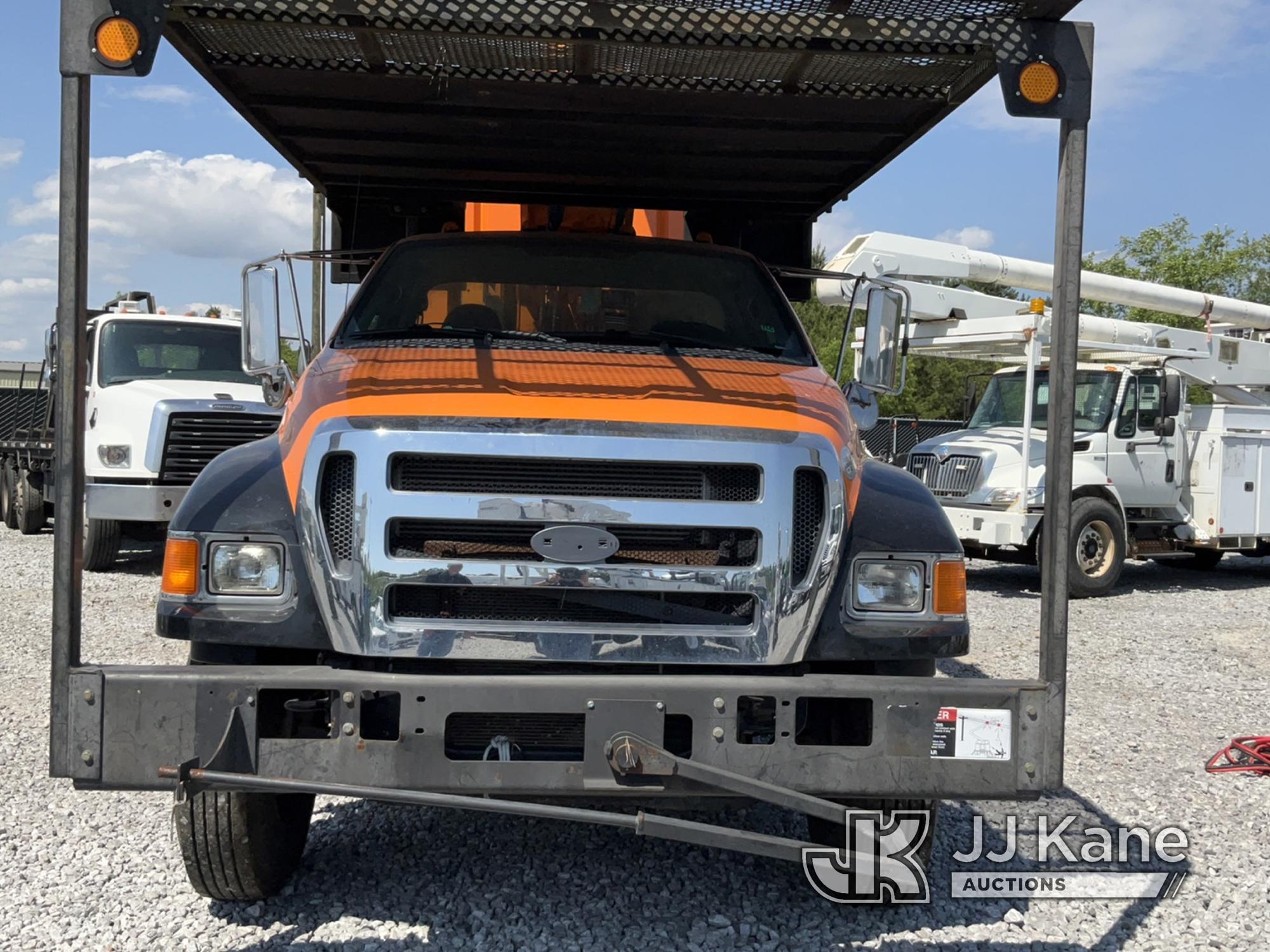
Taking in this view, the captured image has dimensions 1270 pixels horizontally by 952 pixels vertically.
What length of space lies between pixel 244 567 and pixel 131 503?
785 cm

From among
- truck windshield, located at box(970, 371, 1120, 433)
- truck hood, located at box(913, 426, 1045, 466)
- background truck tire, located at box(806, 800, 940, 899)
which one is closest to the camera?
background truck tire, located at box(806, 800, 940, 899)

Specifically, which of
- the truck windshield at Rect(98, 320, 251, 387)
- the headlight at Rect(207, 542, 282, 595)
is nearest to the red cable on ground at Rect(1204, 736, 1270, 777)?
the headlight at Rect(207, 542, 282, 595)

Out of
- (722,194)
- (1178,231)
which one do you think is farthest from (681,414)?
(1178,231)

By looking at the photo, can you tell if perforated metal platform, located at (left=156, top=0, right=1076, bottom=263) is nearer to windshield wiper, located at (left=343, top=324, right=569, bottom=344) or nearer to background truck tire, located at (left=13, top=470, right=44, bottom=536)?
windshield wiper, located at (left=343, top=324, right=569, bottom=344)

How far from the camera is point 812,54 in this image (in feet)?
13.4

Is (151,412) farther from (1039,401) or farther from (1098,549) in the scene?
(1098,549)

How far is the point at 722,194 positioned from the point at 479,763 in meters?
3.95

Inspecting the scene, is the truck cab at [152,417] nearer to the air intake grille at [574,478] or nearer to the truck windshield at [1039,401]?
the air intake grille at [574,478]

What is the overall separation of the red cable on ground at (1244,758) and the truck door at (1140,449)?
7.18 m

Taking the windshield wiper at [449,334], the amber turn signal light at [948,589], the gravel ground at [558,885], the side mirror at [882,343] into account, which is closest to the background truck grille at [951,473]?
the gravel ground at [558,885]

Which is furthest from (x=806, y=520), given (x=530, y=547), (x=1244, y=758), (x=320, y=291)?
(x=320, y=291)

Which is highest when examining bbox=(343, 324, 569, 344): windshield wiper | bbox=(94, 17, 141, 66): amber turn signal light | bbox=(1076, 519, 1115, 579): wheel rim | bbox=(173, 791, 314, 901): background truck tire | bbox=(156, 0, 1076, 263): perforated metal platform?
bbox=(156, 0, 1076, 263): perforated metal platform

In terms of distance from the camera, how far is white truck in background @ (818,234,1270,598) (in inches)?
491

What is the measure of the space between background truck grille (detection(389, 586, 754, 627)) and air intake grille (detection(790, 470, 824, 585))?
166 mm
